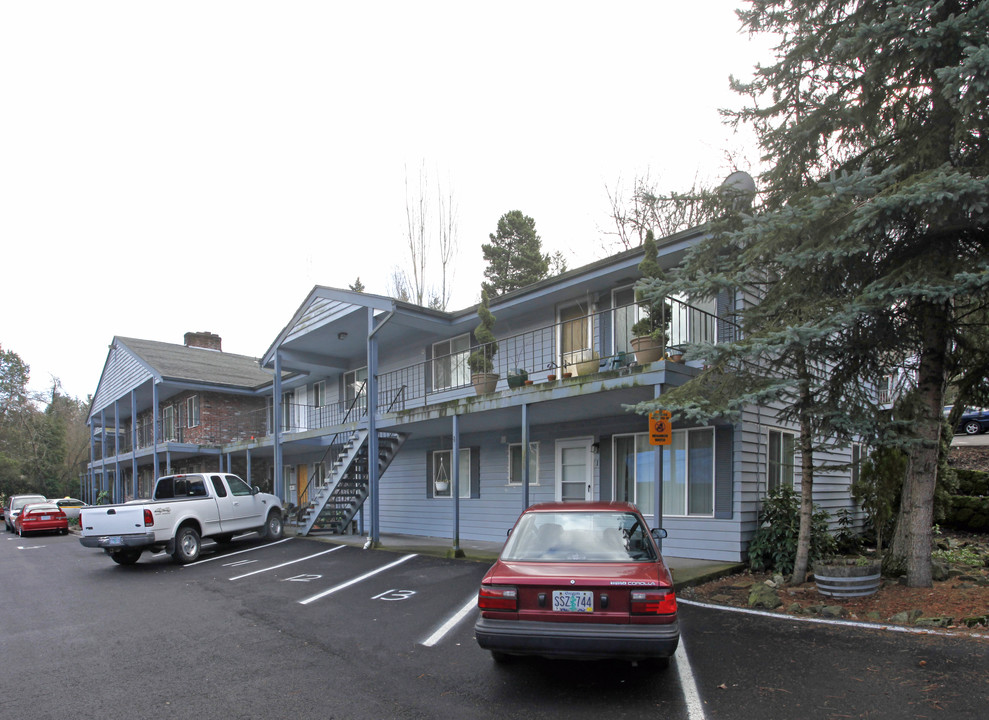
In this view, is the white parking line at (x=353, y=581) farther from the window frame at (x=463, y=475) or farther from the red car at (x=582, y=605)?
the red car at (x=582, y=605)

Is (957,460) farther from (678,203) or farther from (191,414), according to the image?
(191,414)

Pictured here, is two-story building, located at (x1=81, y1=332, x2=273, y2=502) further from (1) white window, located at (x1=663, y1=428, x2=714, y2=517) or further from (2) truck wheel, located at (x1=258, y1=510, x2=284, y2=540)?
(1) white window, located at (x1=663, y1=428, x2=714, y2=517)

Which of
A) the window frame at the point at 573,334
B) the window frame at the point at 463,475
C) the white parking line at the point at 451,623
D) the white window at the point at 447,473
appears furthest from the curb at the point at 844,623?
the white window at the point at 447,473

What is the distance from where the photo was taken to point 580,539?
5.68 meters

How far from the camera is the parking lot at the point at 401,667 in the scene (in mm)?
4852

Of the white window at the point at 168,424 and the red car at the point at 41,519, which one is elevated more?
the white window at the point at 168,424

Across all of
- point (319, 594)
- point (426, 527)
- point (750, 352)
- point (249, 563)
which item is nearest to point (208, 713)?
point (319, 594)

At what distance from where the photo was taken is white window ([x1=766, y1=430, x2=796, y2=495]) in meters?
11.8

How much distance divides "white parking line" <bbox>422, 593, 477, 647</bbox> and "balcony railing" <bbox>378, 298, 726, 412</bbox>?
166 inches

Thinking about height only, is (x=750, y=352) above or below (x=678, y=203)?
below

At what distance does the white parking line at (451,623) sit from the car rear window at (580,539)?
1670 mm

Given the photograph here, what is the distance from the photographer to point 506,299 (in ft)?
46.1

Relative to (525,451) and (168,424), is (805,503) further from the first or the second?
(168,424)

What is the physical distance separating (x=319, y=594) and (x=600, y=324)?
23.6 feet
